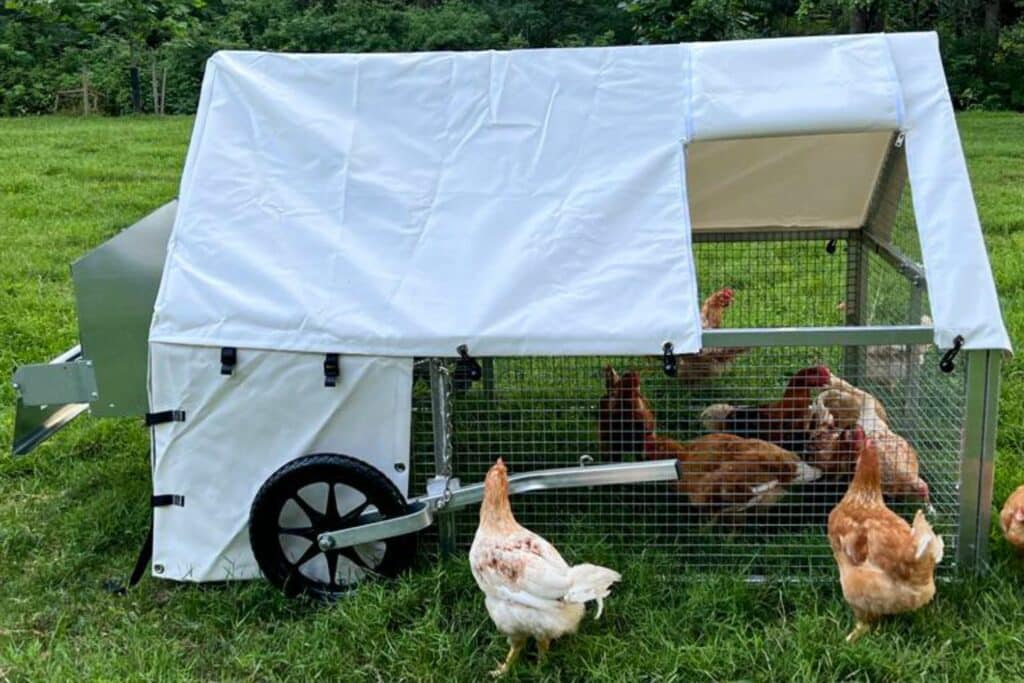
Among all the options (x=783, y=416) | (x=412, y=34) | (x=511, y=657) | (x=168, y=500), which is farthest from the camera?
(x=412, y=34)

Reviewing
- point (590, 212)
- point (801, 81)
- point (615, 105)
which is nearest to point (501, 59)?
point (615, 105)

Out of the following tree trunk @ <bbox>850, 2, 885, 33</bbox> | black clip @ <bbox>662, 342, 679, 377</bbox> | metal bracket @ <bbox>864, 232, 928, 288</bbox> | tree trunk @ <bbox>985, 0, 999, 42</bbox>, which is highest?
tree trunk @ <bbox>985, 0, 999, 42</bbox>

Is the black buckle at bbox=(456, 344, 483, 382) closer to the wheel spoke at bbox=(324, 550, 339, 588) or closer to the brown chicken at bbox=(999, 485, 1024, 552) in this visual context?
the wheel spoke at bbox=(324, 550, 339, 588)

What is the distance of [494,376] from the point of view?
14.2 feet

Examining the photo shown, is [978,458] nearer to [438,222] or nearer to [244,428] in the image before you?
[438,222]

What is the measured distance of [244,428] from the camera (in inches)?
132

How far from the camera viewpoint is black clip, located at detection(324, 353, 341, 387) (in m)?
3.21

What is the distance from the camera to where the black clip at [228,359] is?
128 inches

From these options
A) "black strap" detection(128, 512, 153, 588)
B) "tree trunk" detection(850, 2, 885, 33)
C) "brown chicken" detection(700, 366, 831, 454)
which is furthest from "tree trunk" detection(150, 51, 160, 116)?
"brown chicken" detection(700, 366, 831, 454)

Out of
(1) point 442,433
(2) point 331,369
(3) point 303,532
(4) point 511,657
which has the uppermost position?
(2) point 331,369

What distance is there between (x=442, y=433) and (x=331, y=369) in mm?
416

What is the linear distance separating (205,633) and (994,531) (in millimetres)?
2665

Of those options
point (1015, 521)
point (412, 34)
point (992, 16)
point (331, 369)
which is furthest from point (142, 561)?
point (992, 16)

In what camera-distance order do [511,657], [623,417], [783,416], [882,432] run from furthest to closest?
[623,417]
[783,416]
[882,432]
[511,657]
